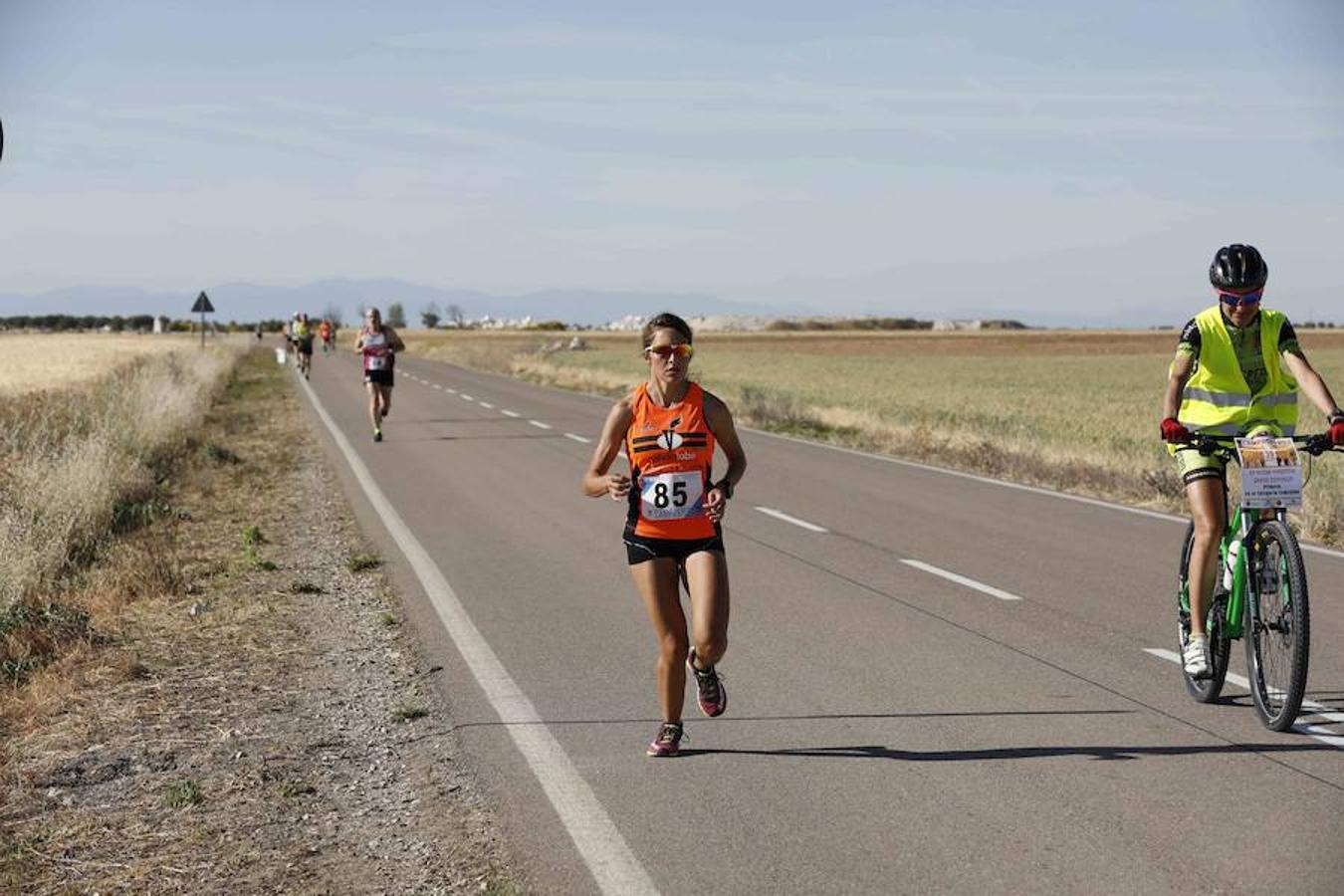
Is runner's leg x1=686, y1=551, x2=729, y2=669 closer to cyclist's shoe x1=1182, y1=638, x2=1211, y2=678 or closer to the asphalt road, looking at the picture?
the asphalt road

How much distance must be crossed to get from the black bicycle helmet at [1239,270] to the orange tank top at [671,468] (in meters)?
2.49

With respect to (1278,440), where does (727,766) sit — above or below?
below

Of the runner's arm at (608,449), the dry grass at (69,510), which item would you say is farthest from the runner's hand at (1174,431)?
the dry grass at (69,510)

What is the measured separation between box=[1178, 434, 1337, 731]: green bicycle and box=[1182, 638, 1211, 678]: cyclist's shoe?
0.03 meters

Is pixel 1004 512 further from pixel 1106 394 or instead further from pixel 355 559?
pixel 1106 394

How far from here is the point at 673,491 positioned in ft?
18.9

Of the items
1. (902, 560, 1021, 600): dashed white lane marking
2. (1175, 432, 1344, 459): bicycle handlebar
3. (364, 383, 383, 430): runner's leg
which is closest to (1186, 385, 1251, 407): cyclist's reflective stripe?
(1175, 432, 1344, 459): bicycle handlebar

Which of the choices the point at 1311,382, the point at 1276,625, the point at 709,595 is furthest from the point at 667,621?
the point at 1311,382

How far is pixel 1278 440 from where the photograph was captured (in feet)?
20.6

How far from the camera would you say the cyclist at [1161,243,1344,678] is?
6629 mm

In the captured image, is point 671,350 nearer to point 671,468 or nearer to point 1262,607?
point 671,468

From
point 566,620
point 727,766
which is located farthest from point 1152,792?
point 566,620

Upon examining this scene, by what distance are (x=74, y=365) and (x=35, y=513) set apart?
128 ft

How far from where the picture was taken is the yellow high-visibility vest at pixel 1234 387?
21.8 ft
